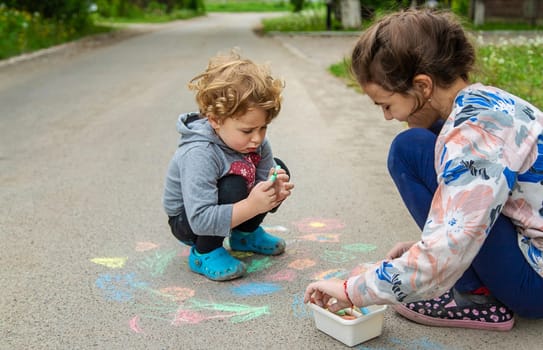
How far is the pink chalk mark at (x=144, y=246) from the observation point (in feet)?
10.1

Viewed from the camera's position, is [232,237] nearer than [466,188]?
No

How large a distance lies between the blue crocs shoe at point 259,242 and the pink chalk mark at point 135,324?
0.71 meters

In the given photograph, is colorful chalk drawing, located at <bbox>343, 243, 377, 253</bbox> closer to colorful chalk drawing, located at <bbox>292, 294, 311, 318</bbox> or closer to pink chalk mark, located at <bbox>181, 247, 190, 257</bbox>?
colorful chalk drawing, located at <bbox>292, 294, 311, 318</bbox>

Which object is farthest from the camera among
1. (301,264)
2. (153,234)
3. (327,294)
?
(153,234)

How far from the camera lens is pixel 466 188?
71.1 inches

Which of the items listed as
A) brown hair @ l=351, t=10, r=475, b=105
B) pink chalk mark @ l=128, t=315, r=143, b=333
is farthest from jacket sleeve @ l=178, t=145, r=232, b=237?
brown hair @ l=351, t=10, r=475, b=105

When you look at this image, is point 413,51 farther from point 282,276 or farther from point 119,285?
point 119,285

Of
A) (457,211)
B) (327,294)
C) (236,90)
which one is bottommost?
(327,294)

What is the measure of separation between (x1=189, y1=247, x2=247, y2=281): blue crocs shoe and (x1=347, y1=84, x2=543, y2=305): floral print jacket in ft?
2.66

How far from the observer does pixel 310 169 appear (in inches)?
175

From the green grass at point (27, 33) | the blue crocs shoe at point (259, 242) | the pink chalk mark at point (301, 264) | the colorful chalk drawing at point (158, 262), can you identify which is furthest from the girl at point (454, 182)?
the green grass at point (27, 33)

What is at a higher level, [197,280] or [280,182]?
[280,182]

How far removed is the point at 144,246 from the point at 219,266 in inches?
22.9

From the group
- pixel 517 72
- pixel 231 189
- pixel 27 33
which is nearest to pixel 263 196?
pixel 231 189
